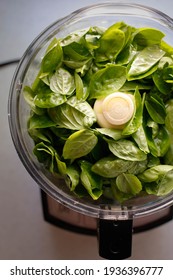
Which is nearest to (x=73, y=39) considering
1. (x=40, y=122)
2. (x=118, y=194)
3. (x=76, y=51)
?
(x=76, y=51)

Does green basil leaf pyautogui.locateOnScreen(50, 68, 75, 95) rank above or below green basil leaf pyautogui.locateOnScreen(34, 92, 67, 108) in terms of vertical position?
above

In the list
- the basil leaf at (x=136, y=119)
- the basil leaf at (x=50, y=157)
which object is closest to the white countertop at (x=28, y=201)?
the basil leaf at (x=50, y=157)

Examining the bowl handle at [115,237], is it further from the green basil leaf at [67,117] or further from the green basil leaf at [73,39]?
the green basil leaf at [73,39]

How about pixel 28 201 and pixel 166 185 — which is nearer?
pixel 166 185

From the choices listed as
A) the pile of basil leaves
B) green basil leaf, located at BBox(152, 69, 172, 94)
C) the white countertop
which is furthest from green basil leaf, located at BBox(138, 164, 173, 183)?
the white countertop

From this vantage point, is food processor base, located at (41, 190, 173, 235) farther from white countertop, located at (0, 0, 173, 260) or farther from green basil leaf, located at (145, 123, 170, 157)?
green basil leaf, located at (145, 123, 170, 157)

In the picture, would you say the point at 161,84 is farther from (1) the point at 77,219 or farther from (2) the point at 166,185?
(1) the point at 77,219
